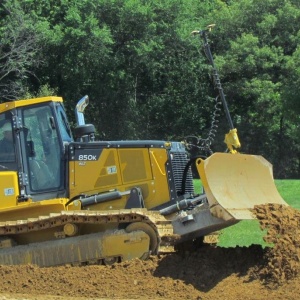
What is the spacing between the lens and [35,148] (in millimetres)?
11422

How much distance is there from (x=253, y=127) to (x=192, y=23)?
21.7ft

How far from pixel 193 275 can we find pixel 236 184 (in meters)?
1.45

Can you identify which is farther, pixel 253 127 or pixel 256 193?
pixel 253 127

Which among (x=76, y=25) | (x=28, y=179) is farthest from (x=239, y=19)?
(x=28, y=179)

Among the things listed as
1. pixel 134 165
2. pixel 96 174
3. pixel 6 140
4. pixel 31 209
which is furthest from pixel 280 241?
pixel 6 140

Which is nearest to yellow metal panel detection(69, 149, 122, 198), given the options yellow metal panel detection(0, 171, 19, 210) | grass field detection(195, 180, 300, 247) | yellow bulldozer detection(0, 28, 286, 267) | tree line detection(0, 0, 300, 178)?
yellow bulldozer detection(0, 28, 286, 267)

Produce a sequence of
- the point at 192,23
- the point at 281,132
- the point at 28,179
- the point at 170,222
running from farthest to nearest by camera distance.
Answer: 1. the point at 281,132
2. the point at 192,23
3. the point at 28,179
4. the point at 170,222

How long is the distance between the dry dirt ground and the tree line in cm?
2251

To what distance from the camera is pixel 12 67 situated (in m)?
32.4

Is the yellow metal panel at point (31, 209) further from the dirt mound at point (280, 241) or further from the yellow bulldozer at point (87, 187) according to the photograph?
the dirt mound at point (280, 241)

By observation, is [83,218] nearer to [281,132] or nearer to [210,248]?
[210,248]

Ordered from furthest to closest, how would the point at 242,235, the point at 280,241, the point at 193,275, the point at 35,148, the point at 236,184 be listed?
1. the point at 242,235
2. the point at 35,148
3. the point at 236,184
4. the point at 193,275
5. the point at 280,241

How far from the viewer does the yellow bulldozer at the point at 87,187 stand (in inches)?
419

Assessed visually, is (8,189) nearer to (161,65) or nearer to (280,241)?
(280,241)
